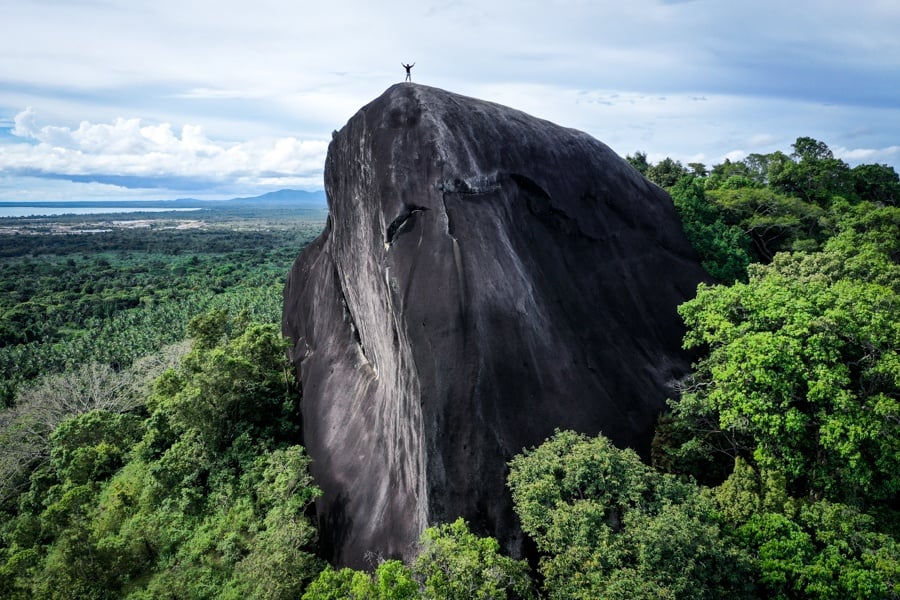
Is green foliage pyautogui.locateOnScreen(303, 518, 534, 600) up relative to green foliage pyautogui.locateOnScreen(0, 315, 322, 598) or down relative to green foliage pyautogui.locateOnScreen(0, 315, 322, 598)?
up

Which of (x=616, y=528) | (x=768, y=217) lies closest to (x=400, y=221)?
(x=616, y=528)

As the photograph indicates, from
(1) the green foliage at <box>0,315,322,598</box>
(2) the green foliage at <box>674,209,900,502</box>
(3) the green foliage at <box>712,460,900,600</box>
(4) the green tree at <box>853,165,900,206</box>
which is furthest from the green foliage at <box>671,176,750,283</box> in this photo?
(1) the green foliage at <box>0,315,322,598</box>

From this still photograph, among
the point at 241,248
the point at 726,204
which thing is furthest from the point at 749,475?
the point at 241,248

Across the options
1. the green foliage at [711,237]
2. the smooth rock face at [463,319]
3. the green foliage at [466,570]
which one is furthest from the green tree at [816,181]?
the green foliage at [466,570]

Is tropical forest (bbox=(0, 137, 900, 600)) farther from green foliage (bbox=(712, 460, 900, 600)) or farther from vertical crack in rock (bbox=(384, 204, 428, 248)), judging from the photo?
vertical crack in rock (bbox=(384, 204, 428, 248))

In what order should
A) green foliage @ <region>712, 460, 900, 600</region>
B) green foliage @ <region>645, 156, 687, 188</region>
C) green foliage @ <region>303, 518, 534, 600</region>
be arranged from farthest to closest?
1. green foliage @ <region>645, 156, 687, 188</region>
2. green foliage @ <region>712, 460, 900, 600</region>
3. green foliage @ <region>303, 518, 534, 600</region>

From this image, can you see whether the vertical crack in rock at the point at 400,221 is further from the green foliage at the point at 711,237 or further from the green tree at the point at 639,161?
the green tree at the point at 639,161

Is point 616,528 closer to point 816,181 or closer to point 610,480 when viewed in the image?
point 610,480

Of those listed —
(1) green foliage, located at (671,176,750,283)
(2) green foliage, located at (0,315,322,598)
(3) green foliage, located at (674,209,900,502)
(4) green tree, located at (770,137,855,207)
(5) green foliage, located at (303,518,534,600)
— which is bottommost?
(2) green foliage, located at (0,315,322,598)
